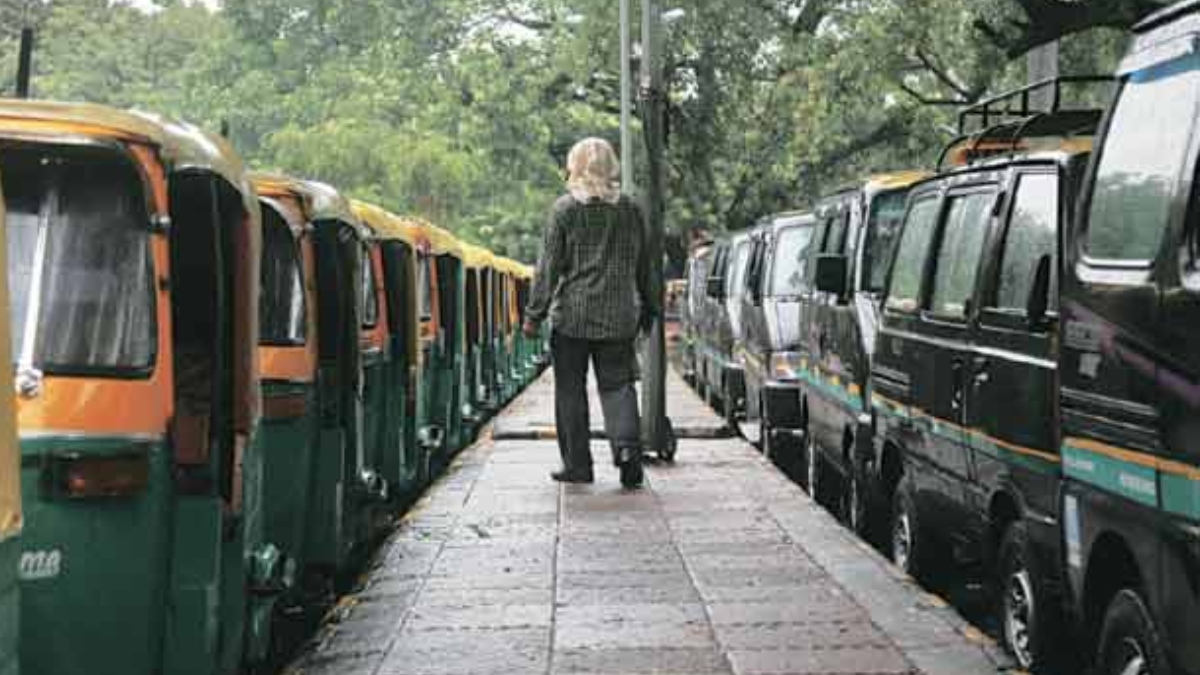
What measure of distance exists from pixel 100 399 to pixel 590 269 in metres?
6.10

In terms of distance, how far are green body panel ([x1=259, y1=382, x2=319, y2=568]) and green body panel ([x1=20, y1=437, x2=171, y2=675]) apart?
96.9 inches

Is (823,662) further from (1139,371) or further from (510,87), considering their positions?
(510,87)

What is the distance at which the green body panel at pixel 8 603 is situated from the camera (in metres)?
4.04

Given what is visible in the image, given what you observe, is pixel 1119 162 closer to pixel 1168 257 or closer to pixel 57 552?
pixel 1168 257

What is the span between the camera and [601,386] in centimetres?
1176

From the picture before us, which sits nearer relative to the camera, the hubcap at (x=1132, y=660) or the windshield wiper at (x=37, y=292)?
the hubcap at (x=1132, y=660)

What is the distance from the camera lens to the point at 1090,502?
588 cm

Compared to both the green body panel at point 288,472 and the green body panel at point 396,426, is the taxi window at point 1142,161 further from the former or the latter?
the green body panel at point 396,426

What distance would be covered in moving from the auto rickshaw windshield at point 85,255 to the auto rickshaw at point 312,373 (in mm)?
2583

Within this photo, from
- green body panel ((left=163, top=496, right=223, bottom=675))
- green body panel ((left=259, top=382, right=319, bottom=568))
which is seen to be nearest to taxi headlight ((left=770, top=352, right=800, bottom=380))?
green body panel ((left=259, top=382, right=319, bottom=568))

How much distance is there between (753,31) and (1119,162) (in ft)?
103

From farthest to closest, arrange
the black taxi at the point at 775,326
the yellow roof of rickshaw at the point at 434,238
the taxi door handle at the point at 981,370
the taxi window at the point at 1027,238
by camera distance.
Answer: the black taxi at the point at 775,326 < the yellow roof of rickshaw at the point at 434,238 < the taxi door handle at the point at 981,370 < the taxi window at the point at 1027,238

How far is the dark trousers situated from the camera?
1167cm

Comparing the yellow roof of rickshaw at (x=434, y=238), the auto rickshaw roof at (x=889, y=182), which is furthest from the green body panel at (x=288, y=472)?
the yellow roof of rickshaw at (x=434, y=238)
